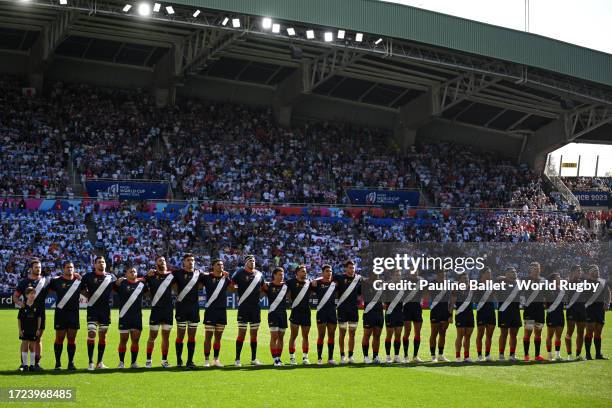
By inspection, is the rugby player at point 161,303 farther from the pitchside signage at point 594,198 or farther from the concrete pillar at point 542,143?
the pitchside signage at point 594,198

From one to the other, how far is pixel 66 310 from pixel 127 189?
2552 centimetres

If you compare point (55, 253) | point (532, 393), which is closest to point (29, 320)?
point (532, 393)

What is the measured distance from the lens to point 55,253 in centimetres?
3716

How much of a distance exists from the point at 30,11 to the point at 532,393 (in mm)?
30452

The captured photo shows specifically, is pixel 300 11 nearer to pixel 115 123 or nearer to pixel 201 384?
pixel 115 123

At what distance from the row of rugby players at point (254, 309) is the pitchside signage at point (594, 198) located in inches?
1360

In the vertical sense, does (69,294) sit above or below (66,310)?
above

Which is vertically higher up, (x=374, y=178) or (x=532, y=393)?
(x=374, y=178)

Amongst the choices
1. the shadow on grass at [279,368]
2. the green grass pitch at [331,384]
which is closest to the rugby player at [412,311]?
the shadow on grass at [279,368]

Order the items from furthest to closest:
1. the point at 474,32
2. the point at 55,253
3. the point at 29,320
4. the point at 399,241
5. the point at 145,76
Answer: the point at 145,76 < the point at 399,241 < the point at 474,32 < the point at 55,253 < the point at 29,320

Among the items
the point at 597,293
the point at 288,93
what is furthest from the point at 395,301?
the point at 288,93

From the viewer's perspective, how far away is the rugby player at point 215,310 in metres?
18.0

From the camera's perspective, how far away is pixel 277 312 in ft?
60.3

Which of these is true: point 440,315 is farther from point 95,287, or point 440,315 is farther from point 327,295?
point 95,287
